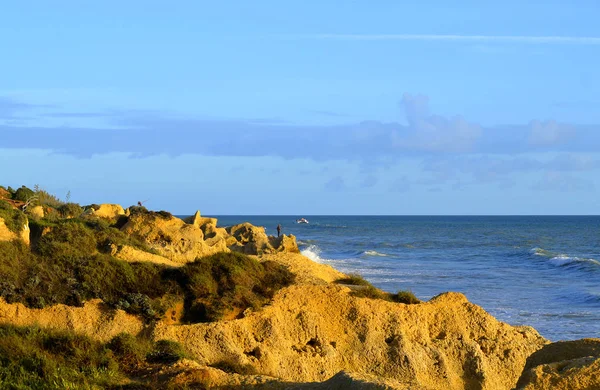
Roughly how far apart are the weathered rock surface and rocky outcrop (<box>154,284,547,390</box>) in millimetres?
687

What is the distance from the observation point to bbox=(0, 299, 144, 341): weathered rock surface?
51.0 ft

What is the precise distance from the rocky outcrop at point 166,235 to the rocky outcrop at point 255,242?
34.7ft

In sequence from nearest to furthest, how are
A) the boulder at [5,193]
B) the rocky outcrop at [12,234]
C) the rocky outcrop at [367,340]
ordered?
1. the rocky outcrop at [367,340]
2. the rocky outcrop at [12,234]
3. the boulder at [5,193]

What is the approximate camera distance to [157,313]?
52.9 feet

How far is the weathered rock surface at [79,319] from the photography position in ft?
51.0

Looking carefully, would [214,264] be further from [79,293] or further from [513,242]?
[513,242]

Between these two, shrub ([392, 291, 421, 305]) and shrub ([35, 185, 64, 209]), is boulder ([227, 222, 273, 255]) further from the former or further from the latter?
Result: shrub ([392, 291, 421, 305])

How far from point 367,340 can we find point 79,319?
5542 mm

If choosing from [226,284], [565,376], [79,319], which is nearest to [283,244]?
[226,284]

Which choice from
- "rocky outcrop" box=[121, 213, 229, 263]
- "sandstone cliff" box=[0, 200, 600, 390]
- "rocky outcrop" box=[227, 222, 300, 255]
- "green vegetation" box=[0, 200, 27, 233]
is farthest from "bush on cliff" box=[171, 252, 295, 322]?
"rocky outcrop" box=[227, 222, 300, 255]

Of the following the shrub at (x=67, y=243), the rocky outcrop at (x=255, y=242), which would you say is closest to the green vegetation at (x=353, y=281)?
the shrub at (x=67, y=243)

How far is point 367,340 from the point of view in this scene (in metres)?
16.8

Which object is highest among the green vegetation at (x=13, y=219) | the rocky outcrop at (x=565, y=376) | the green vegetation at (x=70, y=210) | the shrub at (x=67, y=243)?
the green vegetation at (x=70, y=210)

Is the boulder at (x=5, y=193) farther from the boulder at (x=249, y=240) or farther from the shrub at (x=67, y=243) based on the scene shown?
the shrub at (x=67, y=243)
